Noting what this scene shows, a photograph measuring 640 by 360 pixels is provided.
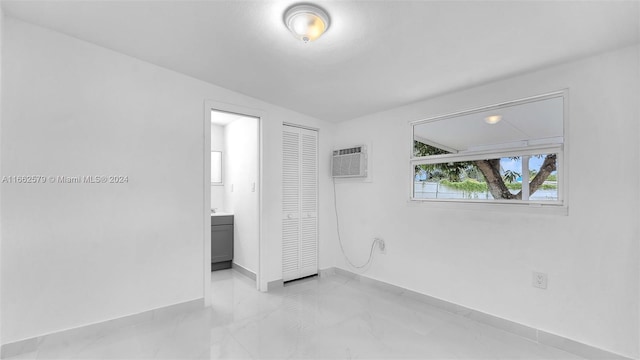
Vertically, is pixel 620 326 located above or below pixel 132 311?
above

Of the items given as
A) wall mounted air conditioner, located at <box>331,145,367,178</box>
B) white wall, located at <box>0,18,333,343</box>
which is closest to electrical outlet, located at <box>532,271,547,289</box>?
wall mounted air conditioner, located at <box>331,145,367,178</box>

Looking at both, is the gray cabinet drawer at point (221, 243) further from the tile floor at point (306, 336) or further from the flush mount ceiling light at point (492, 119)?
the flush mount ceiling light at point (492, 119)

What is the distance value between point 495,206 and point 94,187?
3383 millimetres

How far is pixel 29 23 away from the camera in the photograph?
86.0 inches

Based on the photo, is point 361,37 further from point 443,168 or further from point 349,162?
point 349,162

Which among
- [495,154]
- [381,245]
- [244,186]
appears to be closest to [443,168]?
[495,154]

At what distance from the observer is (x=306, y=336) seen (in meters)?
2.35

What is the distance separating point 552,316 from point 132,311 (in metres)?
3.39

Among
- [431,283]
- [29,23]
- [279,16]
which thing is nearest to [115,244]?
[29,23]

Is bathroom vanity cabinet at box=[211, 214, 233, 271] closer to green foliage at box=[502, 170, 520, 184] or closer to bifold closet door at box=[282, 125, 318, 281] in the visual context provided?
bifold closet door at box=[282, 125, 318, 281]

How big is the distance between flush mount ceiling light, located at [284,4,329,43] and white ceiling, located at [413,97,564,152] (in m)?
1.67

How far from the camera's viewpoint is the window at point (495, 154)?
2287 millimetres

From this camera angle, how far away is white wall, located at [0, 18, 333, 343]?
2146mm

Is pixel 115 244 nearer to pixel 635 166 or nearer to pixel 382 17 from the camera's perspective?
pixel 382 17
